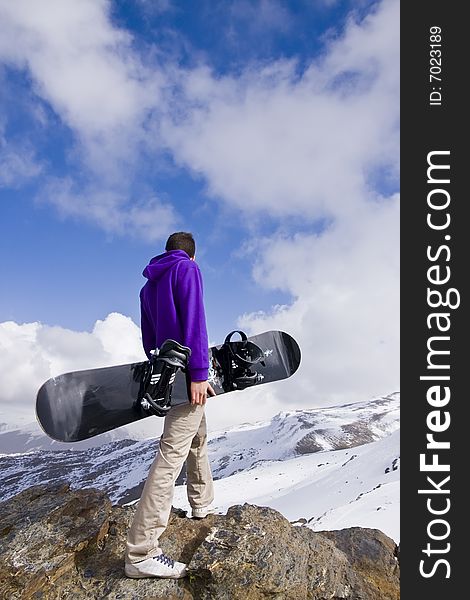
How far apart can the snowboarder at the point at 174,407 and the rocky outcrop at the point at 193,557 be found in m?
0.36

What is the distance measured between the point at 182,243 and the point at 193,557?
4204 mm

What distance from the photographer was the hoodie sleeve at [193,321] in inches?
216

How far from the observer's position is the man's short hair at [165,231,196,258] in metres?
6.23

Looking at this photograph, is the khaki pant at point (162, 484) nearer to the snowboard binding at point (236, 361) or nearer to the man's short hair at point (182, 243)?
the snowboard binding at point (236, 361)

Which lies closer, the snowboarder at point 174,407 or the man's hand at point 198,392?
the snowboarder at point 174,407

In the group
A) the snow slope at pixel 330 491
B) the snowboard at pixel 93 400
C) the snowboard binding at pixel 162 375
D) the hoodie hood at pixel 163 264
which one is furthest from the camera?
the snow slope at pixel 330 491

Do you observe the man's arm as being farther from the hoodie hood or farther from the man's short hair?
the man's short hair

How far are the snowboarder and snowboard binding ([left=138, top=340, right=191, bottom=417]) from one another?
0.37ft

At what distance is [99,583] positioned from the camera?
5.36m

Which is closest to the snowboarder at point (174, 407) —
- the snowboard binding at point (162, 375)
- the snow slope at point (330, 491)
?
the snowboard binding at point (162, 375)

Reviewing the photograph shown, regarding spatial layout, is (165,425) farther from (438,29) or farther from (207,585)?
(438,29)

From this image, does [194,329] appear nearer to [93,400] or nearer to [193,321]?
[193,321]

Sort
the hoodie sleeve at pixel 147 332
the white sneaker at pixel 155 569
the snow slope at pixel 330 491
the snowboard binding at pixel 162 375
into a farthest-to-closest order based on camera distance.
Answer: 1. the snow slope at pixel 330 491
2. the hoodie sleeve at pixel 147 332
3. the snowboard binding at pixel 162 375
4. the white sneaker at pixel 155 569

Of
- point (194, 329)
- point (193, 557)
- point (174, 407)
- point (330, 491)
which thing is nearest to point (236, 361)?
point (174, 407)
